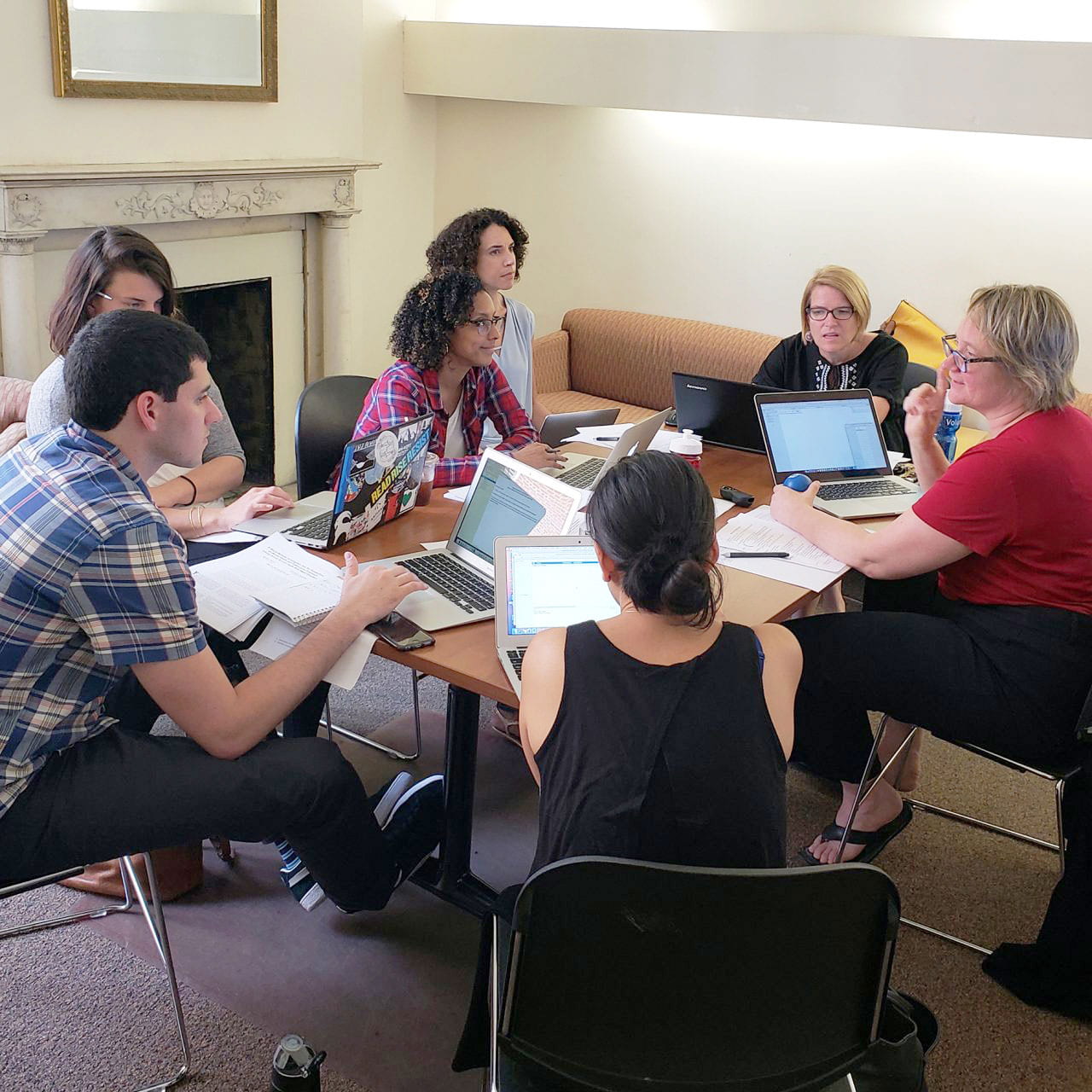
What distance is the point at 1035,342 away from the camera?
217cm

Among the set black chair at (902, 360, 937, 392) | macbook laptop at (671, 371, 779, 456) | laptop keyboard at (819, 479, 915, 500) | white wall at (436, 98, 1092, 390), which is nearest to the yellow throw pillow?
white wall at (436, 98, 1092, 390)

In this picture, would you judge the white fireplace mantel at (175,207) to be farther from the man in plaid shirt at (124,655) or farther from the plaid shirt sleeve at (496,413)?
the man in plaid shirt at (124,655)

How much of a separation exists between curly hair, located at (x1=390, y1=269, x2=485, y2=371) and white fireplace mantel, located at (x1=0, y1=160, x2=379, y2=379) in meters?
1.53

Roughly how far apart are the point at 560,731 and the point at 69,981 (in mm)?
1243

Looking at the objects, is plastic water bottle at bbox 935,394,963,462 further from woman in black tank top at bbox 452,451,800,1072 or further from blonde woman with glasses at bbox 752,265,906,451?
woman in black tank top at bbox 452,451,800,1072

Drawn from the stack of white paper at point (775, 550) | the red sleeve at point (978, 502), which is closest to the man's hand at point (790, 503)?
the stack of white paper at point (775, 550)

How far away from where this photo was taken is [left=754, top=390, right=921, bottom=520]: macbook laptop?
280 cm

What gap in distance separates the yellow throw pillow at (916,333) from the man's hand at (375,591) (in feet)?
9.63

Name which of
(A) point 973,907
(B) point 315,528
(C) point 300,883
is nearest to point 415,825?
(C) point 300,883

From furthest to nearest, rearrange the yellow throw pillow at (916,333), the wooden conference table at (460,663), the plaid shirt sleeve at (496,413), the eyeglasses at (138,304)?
the yellow throw pillow at (916,333)
the plaid shirt sleeve at (496,413)
the eyeglasses at (138,304)
the wooden conference table at (460,663)

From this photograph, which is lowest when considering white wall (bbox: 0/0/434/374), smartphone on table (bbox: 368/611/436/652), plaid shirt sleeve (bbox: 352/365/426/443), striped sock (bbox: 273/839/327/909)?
striped sock (bbox: 273/839/327/909)

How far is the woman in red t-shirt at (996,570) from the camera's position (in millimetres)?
2105

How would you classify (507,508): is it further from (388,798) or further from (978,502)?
(978,502)

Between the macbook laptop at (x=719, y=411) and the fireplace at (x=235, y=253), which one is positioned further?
the fireplace at (x=235, y=253)
